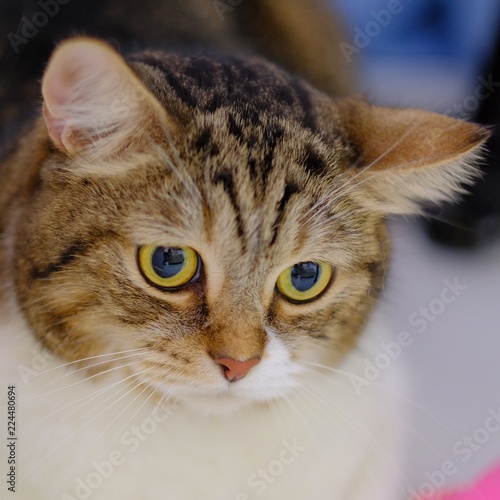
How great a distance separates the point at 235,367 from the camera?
52cm

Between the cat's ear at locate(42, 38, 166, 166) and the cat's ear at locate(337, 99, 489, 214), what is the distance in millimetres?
205

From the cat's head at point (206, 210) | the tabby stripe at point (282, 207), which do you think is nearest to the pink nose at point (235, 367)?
the cat's head at point (206, 210)

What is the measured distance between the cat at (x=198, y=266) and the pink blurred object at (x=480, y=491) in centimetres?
5

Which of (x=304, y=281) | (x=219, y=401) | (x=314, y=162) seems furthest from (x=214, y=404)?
(x=314, y=162)

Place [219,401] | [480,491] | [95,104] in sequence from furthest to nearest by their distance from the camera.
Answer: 1. [480,491]
2. [219,401]
3. [95,104]

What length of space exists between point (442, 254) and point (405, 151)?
232mm

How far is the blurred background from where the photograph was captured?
2.21 ft

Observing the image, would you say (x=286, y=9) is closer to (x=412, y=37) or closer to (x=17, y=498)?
(x=412, y=37)

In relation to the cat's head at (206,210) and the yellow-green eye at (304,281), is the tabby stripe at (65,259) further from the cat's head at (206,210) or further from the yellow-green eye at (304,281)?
the yellow-green eye at (304,281)

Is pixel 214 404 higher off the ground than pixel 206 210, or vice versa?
pixel 206 210

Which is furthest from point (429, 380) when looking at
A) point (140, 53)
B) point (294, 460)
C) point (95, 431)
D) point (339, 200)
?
point (140, 53)

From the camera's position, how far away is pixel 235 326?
1.68 feet

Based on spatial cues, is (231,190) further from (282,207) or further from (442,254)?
(442,254)

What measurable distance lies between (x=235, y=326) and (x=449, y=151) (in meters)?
0.26
